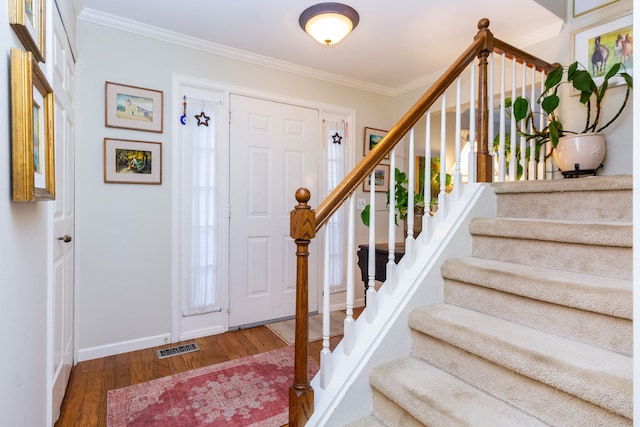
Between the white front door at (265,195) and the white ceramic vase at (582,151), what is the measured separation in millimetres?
2051

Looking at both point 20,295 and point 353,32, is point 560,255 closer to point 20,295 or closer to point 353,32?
point 20,295

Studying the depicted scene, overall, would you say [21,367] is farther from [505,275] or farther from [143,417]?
[505,275]

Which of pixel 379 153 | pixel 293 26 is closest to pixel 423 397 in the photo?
pixel 379 153

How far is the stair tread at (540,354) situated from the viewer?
38.1 inches

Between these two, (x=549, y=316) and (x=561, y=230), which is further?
(x=561, y=230)

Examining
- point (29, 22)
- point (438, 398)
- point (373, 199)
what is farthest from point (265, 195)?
point (438, 398)

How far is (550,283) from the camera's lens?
1.29m

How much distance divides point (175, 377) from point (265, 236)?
4.52ft

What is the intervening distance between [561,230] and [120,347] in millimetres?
2925

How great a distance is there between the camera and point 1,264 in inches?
35.3

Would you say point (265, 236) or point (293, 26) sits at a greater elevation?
point (293, 26)

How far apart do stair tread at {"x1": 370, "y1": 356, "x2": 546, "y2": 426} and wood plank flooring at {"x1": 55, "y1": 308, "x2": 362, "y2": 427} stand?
1.17 metres

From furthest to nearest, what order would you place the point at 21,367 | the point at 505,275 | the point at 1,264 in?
the point at 505,275
the point at 21,367
the point at 1,264

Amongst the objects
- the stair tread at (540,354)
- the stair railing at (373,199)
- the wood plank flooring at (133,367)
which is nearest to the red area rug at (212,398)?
the wood plank flooring at (133,367)
